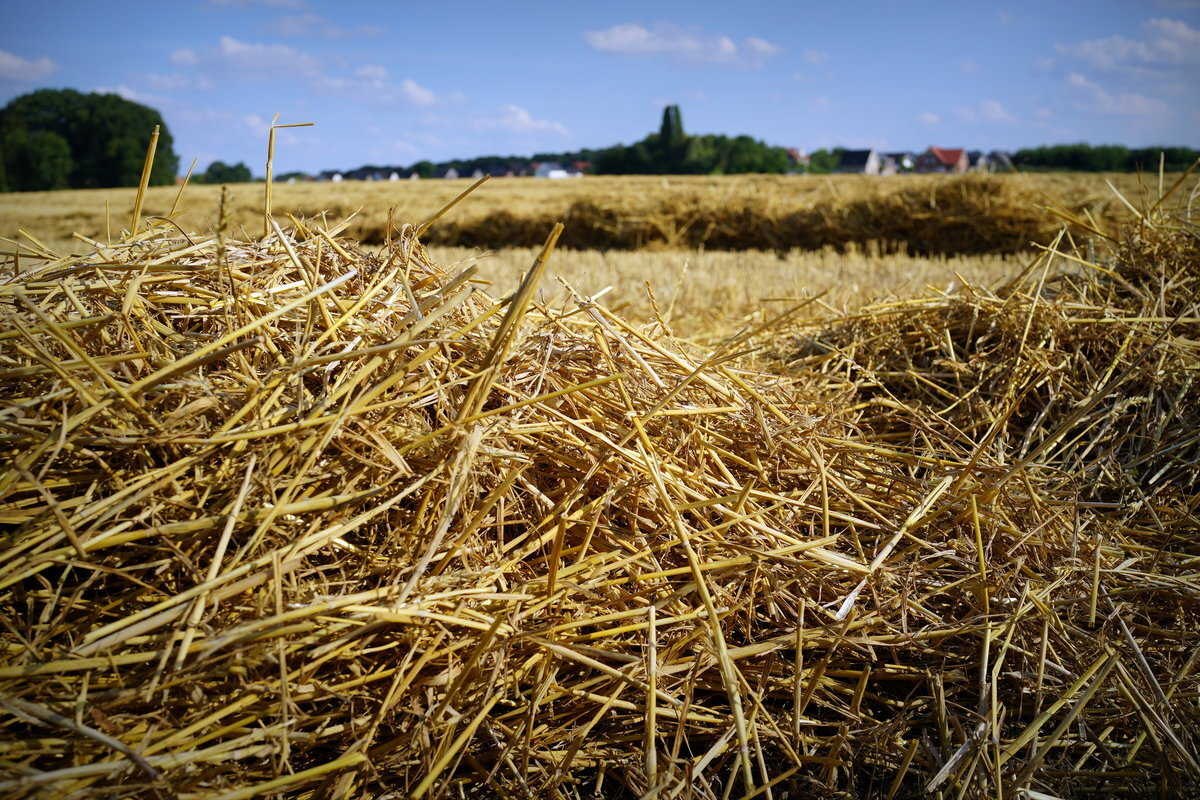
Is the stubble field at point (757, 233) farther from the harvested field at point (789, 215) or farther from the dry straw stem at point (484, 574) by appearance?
the dry straw stem at point (484, 574)

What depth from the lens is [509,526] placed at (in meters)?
1.43

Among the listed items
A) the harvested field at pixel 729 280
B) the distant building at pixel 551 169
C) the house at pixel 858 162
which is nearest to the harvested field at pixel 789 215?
the harvested field at pixel 729 280

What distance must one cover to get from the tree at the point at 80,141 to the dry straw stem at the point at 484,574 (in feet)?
142

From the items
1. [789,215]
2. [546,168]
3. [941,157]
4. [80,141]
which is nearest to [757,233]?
[789,215]

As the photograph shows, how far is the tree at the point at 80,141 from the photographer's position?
133ft

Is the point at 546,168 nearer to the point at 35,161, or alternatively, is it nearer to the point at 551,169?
the point at 551,169

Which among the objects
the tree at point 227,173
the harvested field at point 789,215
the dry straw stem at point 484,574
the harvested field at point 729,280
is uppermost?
the tree at point 227,173

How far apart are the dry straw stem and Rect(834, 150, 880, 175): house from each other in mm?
46632

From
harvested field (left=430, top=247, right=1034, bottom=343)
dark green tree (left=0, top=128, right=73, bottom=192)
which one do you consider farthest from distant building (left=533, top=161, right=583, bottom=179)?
harvested field (left=430, top=247, right=1034, bottom=343)

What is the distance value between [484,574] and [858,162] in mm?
48702

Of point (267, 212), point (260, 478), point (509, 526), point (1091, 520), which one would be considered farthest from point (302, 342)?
point (1091, 520)

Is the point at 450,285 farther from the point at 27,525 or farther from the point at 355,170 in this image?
the point at 355,170

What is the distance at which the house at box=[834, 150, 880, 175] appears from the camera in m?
43.8

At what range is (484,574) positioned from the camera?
124 cm
